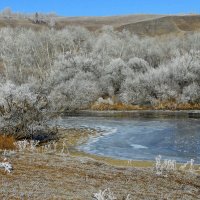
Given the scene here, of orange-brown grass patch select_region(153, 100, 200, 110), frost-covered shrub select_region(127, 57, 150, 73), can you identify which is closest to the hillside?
frost-covered shrub select_region(127, 57, 150, 73)

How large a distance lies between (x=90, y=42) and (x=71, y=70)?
36.2 metres

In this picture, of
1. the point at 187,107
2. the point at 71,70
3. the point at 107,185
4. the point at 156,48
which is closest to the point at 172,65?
the point at 187,107

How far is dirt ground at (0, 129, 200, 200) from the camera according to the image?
12.9m

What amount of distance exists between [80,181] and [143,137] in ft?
89.1

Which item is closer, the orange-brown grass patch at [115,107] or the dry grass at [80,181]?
the dry grass at [80,181]

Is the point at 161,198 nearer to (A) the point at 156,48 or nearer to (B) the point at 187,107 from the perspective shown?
(B) the point at 187,107

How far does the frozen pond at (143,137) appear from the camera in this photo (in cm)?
3288

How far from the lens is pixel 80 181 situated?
47.5 ft

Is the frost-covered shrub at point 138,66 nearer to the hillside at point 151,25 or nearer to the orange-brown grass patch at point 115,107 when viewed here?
the orange-brown grass patch at point 115,107

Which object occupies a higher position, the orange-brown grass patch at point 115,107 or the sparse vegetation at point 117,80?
the sparse vegetation at point 117,80

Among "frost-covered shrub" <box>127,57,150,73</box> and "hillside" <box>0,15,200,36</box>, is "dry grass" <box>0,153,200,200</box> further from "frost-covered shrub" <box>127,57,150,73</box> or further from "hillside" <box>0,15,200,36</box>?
"hillside" <box>0,15,200,36</box>

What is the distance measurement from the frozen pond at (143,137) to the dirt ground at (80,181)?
13.9 metres

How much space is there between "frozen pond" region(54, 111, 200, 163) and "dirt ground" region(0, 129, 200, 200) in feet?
45.6

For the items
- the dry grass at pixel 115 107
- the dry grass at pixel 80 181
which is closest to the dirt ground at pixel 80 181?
the dry grass at pixel 80 181
